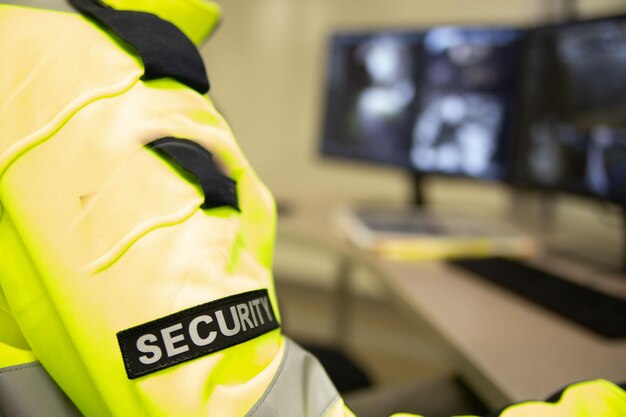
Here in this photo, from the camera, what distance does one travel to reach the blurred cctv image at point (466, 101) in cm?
147

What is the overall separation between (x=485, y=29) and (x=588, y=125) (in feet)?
1.41

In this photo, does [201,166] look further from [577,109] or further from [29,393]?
[577,109]

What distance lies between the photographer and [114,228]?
0.45 meters

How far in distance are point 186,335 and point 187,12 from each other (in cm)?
33

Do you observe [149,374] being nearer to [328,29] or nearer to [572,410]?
[572,410]

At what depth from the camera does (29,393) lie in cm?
52

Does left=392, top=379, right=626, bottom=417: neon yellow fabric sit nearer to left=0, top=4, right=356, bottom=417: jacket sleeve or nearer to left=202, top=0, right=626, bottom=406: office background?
left=0, top=4, right=356, bottom=417: jacket sleeve

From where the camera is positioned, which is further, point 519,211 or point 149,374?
point 519,211

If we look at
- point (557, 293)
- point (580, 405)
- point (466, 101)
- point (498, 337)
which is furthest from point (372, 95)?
point (580, 405)

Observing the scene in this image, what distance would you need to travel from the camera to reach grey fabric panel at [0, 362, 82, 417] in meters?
0.51

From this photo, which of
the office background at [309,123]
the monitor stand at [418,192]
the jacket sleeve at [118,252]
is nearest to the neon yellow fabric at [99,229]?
the jacket sleeve at [118,252]

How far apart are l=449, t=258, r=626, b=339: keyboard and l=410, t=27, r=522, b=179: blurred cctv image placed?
450 mm

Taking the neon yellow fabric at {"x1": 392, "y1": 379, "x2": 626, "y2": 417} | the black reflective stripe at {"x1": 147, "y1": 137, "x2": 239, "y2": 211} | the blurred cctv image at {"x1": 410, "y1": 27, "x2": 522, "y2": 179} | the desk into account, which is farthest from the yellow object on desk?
the black reflective stripe at {"x1": 147, "y1": 137, "x2": 239, "y2": 211}

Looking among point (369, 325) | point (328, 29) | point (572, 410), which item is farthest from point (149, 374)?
point (328, 29)
